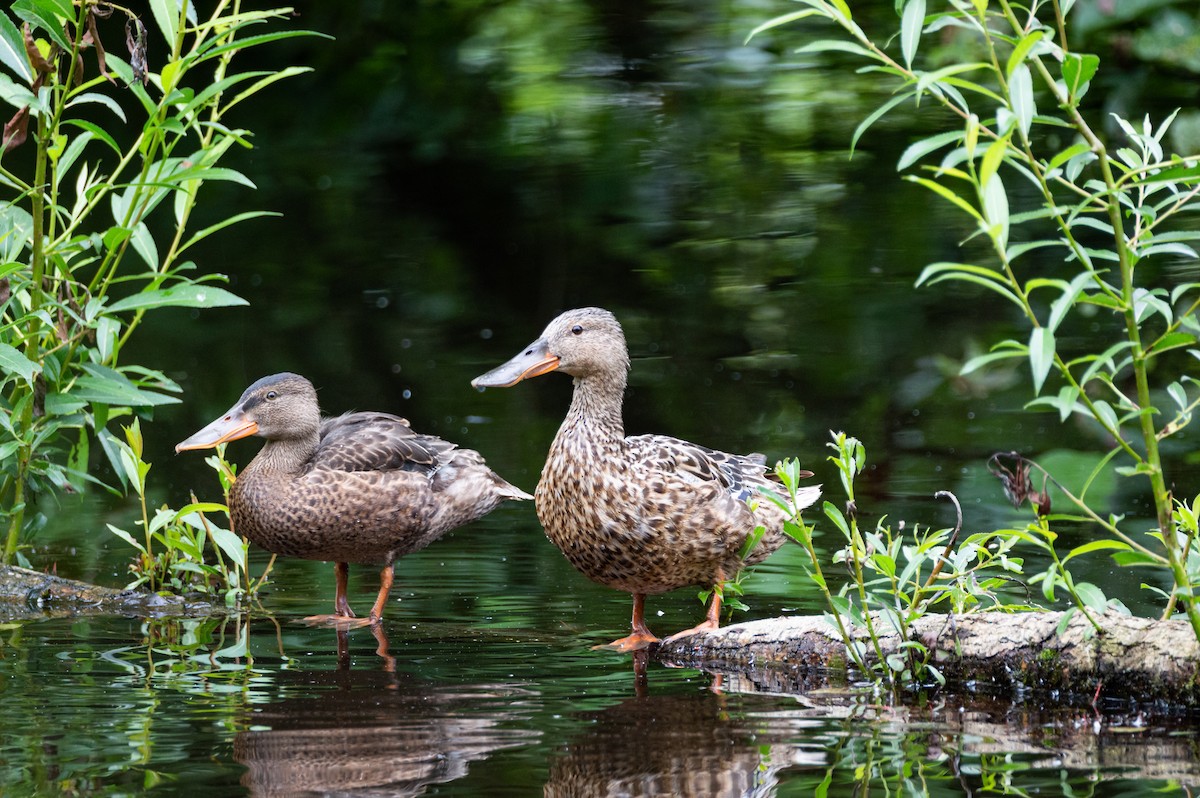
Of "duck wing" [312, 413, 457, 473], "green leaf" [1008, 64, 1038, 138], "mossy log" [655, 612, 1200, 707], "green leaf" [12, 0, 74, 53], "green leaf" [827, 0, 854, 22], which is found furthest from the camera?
"duck wing" [312, 413, 457, 473]

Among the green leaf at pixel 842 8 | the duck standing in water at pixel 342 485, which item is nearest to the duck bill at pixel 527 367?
the duck standing in water at pixel 342 485

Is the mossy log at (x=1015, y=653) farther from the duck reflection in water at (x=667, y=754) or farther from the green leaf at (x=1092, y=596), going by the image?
the duck reflection in water at (x=667, y=754)

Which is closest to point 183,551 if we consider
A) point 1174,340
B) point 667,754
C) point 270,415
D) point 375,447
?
point 270,415

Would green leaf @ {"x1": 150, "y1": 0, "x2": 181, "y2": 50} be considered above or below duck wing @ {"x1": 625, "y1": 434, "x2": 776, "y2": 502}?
above

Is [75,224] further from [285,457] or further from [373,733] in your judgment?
[373,733]

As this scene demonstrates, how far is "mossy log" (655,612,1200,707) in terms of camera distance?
408 cm

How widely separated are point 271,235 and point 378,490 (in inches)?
311

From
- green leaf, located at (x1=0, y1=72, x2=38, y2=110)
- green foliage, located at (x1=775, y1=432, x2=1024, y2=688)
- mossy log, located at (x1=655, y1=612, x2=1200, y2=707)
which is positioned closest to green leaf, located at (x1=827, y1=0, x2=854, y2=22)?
green foliage, located at (x1=775, y1=432, x2=1024, y2=688)

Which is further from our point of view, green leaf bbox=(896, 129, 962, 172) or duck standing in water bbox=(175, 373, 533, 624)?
duck standing in water bbox=(175, 373, 533, 624)

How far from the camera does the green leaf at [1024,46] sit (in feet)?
10.3

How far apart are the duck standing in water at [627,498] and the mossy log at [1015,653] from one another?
371mm

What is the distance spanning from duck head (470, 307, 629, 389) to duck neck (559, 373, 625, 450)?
36 millimetres

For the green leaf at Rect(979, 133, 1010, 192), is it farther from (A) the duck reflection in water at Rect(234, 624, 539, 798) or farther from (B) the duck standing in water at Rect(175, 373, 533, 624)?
(B) the duck standing in water at Rect(175, 373, 533, 624)

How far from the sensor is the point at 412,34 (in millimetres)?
15359
